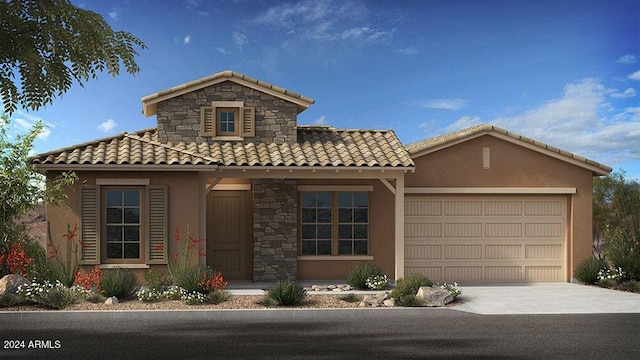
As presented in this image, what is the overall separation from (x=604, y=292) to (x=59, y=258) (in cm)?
1227

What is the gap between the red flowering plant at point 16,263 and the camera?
13.2 metres

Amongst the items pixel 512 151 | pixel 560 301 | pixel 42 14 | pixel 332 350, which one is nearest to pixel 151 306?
pixel 332 350

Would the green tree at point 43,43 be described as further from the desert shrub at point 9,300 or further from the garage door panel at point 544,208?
the garage door panel at point 544,208

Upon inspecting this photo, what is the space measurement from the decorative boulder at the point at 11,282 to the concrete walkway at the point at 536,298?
13.8 ft

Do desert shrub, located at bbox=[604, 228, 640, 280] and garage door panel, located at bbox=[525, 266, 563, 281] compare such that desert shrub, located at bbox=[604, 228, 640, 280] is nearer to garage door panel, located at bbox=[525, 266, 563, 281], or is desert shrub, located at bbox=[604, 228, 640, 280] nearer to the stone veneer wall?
garage door panel, located at bbox=[525, 266, 563, 281]

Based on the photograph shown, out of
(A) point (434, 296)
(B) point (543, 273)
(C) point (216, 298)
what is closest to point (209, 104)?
(C) point (216, 298)

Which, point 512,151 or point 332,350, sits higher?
point 512,151

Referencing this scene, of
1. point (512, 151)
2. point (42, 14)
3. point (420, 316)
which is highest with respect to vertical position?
point (42, 14)

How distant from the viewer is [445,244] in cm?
1644

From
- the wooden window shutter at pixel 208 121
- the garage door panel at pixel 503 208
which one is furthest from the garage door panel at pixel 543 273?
the wooden window shutter at pixel 208 121

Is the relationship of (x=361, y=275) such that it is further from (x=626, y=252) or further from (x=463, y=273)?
(x=626, y=252)

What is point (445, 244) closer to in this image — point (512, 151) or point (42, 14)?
point (512, 151)

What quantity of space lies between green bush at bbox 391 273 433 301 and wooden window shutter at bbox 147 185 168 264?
529 centimetres

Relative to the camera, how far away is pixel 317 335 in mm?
9773
